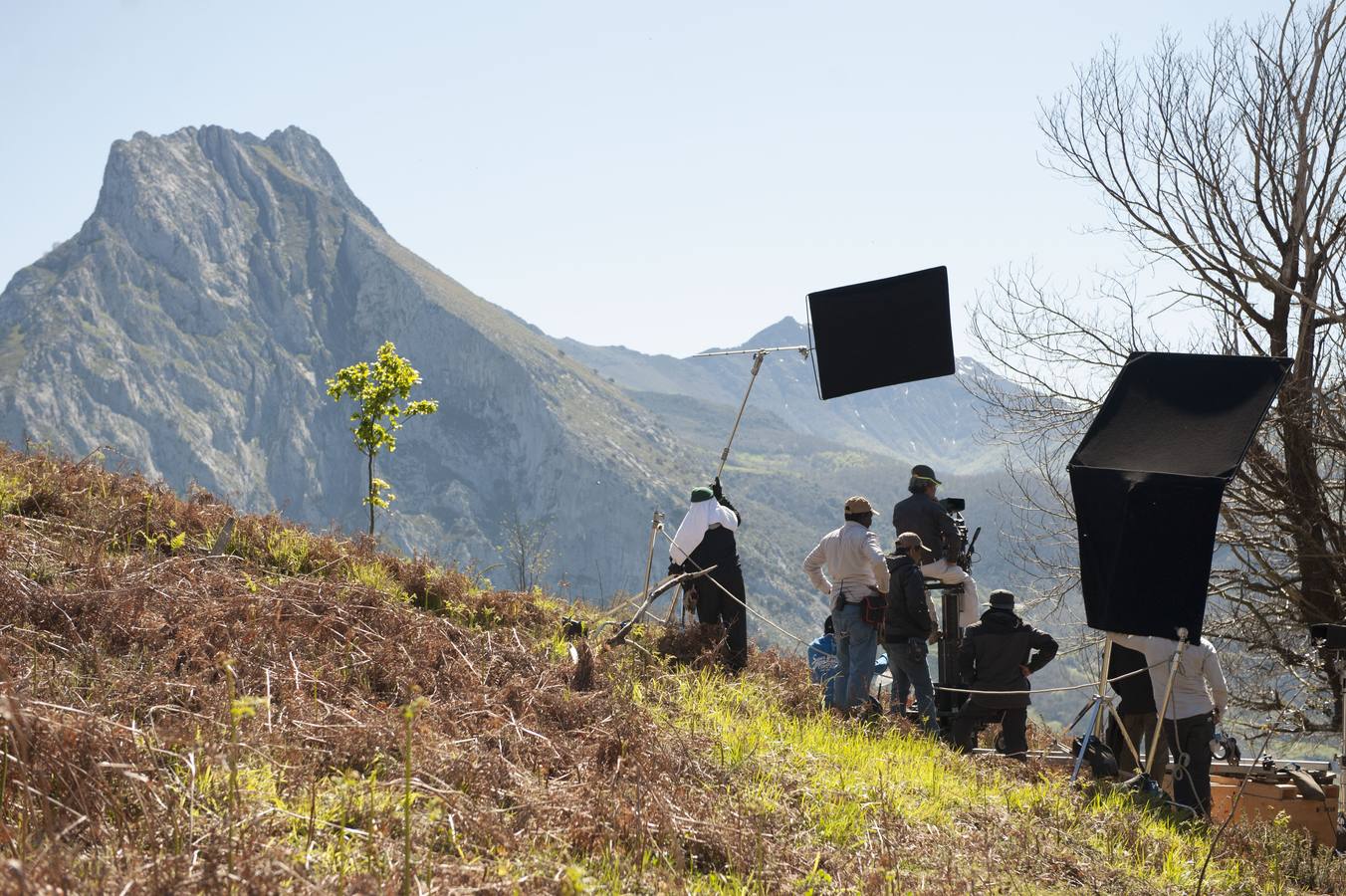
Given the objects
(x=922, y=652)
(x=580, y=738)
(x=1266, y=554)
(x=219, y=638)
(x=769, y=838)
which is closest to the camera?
(x=769, y=838)

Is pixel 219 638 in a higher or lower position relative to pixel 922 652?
higher

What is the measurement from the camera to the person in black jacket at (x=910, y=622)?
938cm

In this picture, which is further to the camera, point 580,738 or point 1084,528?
point 1084,528

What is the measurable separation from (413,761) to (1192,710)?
18.9 feet

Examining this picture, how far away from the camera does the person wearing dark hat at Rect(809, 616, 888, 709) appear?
9945 millimetres

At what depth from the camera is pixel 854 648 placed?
9438 millimetres

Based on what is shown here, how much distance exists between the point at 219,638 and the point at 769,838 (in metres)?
3.23

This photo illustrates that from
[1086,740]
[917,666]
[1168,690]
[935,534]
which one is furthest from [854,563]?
[1168,690]

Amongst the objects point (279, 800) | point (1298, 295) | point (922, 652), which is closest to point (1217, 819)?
point (922, 652)

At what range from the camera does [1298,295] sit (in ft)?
46.7

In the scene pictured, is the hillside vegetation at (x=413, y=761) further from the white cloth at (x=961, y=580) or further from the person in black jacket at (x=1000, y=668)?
the white cloth at (x=961, y=580)

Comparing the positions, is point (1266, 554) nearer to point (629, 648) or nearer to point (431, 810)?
point (629, 648)

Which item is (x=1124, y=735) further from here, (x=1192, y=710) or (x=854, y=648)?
(x=854, y=648)

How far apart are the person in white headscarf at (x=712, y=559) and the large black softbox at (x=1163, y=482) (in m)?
3.06
